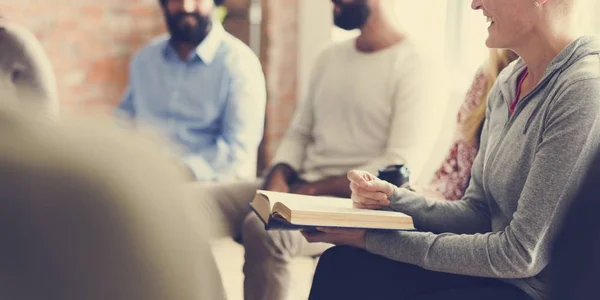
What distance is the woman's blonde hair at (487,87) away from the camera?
1.92m

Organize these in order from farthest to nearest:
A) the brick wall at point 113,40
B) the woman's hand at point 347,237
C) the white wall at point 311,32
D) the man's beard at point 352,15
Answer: the brick wall at point 113,40, the white wall at point 311,32, the man's beard at point 352,15, the woman's hand at point 347,237

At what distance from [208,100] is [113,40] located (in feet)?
4.41

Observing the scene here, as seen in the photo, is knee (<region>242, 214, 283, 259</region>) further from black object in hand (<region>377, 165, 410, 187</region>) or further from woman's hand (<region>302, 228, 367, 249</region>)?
woman's hand (<region>302, 228, 367, 249</region>)

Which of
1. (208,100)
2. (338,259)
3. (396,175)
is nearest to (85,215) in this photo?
(338,259)

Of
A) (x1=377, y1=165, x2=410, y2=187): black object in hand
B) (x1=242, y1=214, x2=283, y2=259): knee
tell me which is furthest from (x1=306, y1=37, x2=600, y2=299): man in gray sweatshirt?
(x1=242, y1=214, x2=283, y2=259): knee

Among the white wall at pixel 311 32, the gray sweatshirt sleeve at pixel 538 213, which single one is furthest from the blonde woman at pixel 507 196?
the white wall at pixel 311 32

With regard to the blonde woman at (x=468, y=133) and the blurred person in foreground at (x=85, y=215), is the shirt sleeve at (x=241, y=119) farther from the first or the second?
the blurred person in foreground at (x=85, y=215)

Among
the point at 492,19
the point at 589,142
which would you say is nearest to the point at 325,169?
the point at 492,19

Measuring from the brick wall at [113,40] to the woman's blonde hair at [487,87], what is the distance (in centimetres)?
209

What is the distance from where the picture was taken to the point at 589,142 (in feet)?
4.26

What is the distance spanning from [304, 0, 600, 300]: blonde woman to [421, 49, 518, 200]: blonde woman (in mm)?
214

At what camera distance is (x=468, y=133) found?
1948mm

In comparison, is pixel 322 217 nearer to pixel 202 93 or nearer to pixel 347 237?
pixel 347 237

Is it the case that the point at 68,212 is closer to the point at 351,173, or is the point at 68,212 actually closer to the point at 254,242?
the point at 351,173
